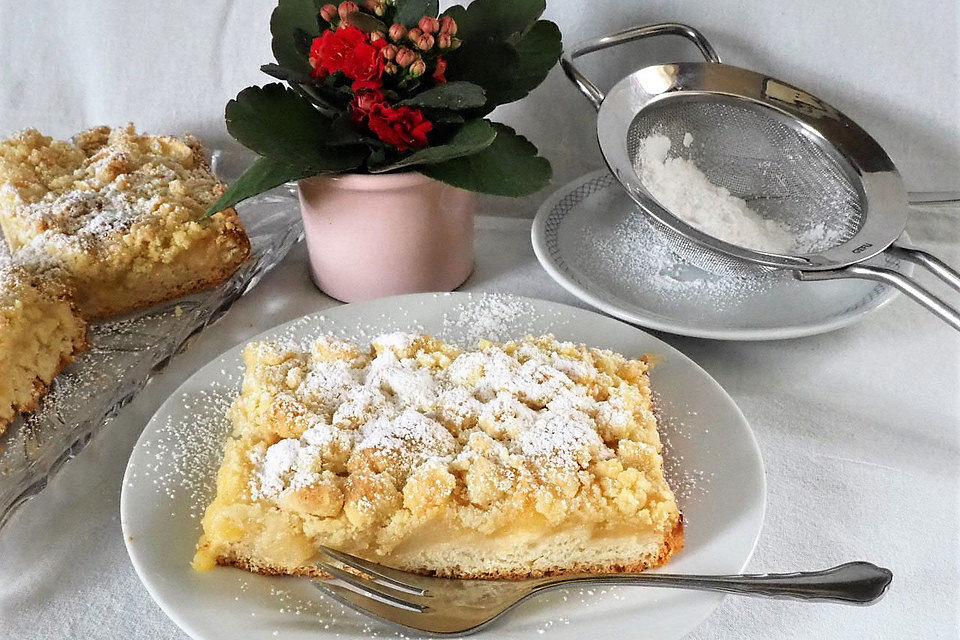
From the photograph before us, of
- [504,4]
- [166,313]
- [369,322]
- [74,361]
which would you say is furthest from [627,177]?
[74,361]

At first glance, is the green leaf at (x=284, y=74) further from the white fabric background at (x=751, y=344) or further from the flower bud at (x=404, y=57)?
the white fabric background at (x=751, y=344)

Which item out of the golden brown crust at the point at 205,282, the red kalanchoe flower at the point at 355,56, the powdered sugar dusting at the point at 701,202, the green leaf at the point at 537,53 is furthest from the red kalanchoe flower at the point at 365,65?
the powdered sugar dusting at the point at 701,202

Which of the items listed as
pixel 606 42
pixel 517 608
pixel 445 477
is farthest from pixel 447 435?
pixel 606 42

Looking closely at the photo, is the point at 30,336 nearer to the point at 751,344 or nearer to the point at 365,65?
the point at 365,65

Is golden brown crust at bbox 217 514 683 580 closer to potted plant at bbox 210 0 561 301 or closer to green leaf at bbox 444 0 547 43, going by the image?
potted plant at bbox 210 0 561 301

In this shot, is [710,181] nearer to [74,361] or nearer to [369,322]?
[369,322]

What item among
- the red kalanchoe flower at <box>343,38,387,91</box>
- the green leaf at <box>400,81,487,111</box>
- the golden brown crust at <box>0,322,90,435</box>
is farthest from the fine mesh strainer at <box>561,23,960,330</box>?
the golden brown crust at <box>0,322,90,435</box>
